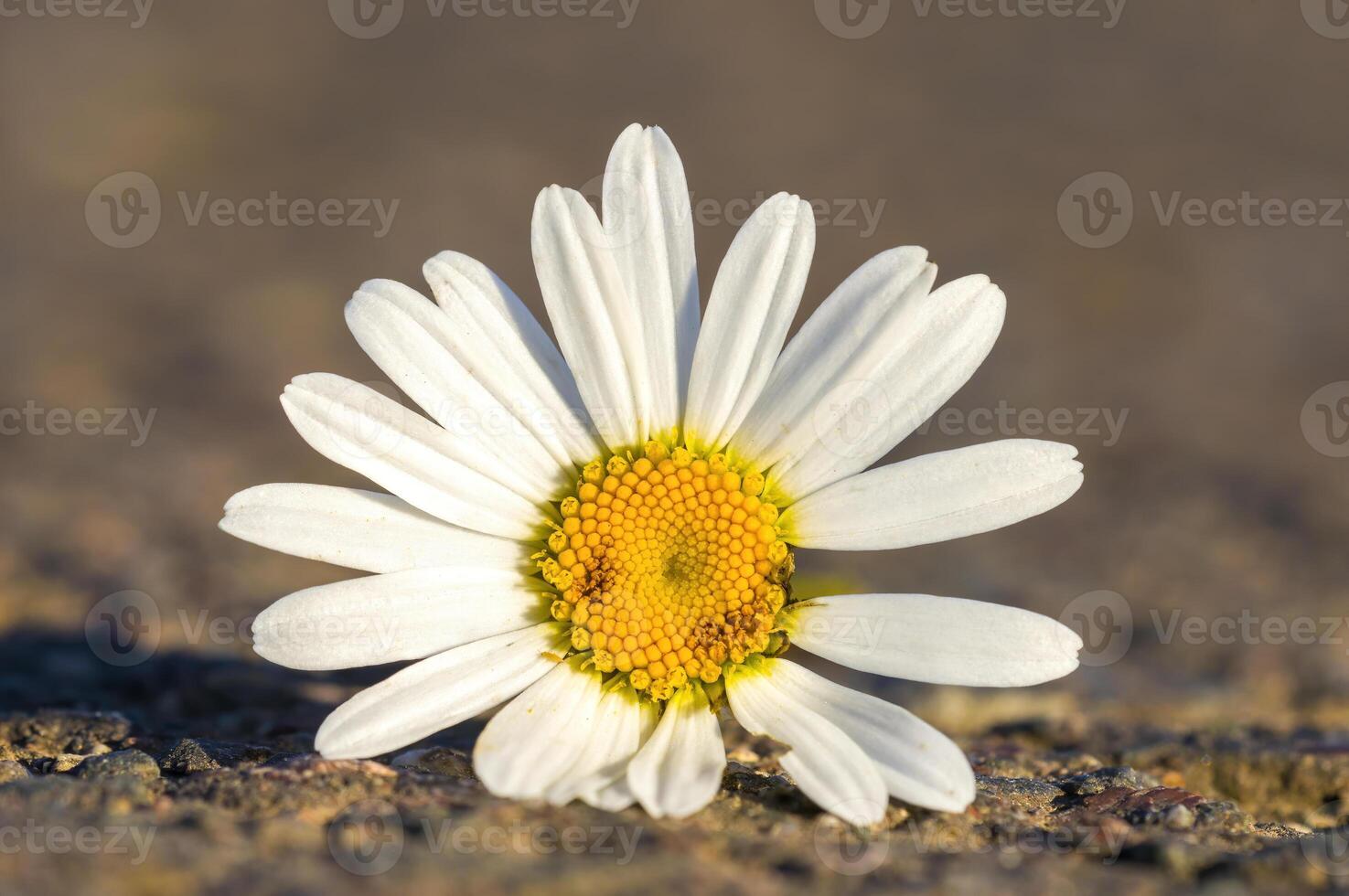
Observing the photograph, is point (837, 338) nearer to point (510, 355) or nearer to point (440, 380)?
point (510, 355)

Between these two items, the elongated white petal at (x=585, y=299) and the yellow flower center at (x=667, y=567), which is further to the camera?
the elongated white petal at (x=585, y=299)

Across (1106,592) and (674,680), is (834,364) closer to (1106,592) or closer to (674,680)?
(674,680)

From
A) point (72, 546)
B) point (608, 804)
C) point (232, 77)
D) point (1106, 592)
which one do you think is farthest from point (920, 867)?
point (232, 77)

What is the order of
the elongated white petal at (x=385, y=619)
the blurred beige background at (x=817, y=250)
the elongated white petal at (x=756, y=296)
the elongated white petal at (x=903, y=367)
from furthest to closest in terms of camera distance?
the blurred beige background at (x=817, y=250)
the elongated white petal at (x=756, y=296)
the elongated white petal at (x=903, y=367)
the elongated white petal at (x=385, y=619)

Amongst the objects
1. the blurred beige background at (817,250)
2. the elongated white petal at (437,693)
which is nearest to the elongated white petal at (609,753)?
the elongated white petal at (437,693)

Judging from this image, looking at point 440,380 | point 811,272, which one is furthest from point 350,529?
point 811,272

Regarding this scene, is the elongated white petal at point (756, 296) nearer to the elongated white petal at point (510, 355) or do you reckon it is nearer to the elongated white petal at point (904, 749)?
the elongated white petal at point (510, 355)

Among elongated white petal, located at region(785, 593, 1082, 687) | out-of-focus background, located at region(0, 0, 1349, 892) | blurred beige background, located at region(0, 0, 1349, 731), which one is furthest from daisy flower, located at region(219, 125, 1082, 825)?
blurred beige background, located at region(0, 0, 1349, 731)
